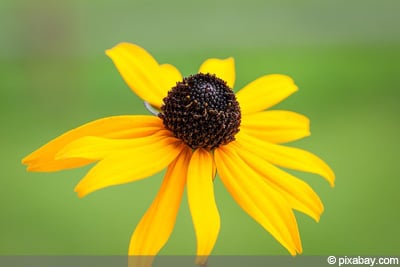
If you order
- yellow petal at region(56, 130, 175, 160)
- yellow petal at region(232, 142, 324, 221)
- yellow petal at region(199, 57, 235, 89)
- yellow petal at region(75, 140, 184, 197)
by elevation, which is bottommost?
yellow petal at region(232, 142, 324, 221)

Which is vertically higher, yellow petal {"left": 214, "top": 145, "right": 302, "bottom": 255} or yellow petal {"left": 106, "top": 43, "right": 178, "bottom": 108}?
yellow petal {"left": 106, "top": 43, "right": 178, "bottom": 108}

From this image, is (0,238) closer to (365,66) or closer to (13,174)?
(13,174)

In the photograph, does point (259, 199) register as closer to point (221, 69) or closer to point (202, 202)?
point (202, 202)

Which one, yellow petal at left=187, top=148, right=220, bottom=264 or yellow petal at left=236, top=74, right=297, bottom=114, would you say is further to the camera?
yellow petal at left=236, top=74, right=297, bottom=114

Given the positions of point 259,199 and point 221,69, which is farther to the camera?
point 221,69

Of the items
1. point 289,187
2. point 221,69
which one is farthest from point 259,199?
point 221,69

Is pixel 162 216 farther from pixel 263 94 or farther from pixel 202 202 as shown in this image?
pixel 263 94
